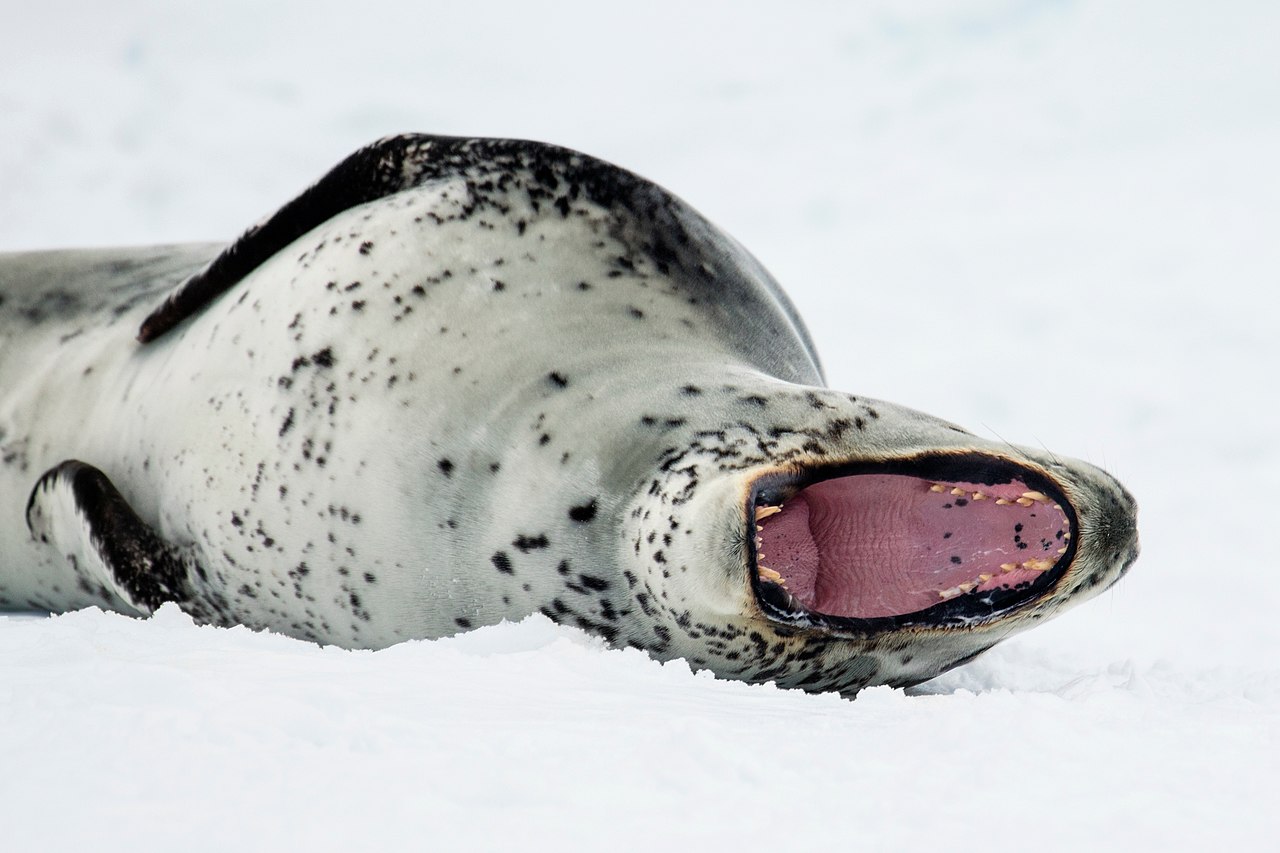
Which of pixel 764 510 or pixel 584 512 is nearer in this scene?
pixel 764 510

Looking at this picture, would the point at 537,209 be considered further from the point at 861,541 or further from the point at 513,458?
the point at 861,541

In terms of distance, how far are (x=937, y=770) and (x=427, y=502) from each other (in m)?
1.04

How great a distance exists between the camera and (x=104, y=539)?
2.54m

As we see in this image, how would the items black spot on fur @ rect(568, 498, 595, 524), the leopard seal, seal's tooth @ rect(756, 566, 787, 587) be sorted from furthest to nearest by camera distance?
black spot on fur @ rect(568, 498, 595, 524)
the leopard seal
seal's tooth @ rect(756, 566, 787, 587)

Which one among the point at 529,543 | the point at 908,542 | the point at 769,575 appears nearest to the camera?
the point at 769,575

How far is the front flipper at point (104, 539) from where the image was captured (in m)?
2.51

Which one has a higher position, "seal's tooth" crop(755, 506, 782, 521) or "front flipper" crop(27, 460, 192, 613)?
"seal's tooth" crop(755, 506, 782, 521)

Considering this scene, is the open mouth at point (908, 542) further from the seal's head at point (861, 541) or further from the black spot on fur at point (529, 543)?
the black spot on fur at point (529, 543)

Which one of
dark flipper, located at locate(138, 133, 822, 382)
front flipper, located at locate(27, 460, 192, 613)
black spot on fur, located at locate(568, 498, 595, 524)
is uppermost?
dark flipper, located at locate(138, 133, 822, 382)

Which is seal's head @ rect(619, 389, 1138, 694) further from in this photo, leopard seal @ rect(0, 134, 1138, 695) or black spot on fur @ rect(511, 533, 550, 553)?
black spot on fur @ rect(511, 533, 550, 553)

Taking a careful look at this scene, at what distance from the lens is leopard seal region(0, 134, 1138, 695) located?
180 centimetres

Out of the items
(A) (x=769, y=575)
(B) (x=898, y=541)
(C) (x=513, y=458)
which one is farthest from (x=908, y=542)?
(C) (x=513, y=458)

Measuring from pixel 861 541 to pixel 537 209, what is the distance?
100cm

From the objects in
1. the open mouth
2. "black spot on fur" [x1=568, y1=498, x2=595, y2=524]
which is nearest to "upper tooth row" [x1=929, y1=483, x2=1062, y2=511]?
the open mouth
